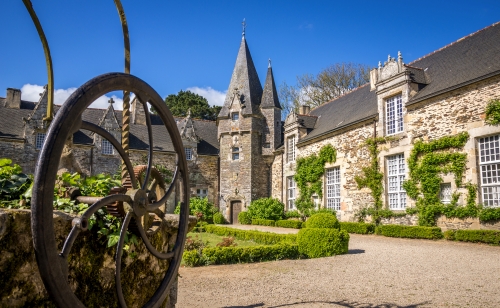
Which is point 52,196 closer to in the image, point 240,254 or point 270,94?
point 240,254

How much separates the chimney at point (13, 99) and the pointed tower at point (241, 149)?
13431 mm

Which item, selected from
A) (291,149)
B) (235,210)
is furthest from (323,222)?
(235,210)

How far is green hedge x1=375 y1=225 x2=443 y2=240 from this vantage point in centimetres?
1376

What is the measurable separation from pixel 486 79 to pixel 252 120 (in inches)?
633

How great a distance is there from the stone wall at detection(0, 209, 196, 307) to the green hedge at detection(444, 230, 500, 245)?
12352 millimetres

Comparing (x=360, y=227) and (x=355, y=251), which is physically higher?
(x=360, y=227)

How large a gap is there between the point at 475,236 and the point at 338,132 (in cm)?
926

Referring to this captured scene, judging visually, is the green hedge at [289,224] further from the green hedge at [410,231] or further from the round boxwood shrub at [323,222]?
the round boxwood shrub at [323,222]

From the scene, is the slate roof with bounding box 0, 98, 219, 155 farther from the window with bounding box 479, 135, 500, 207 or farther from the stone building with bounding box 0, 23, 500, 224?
the window with bounding box 479, 135, 500, 207

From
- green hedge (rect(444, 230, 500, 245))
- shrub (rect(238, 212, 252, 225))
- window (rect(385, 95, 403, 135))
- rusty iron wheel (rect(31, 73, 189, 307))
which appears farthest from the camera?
shrub (rect(238, 212, 252, 225))

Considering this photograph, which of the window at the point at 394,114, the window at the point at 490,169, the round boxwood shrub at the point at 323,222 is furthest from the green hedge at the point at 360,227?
the round boxwood shrub at the point at 323,222

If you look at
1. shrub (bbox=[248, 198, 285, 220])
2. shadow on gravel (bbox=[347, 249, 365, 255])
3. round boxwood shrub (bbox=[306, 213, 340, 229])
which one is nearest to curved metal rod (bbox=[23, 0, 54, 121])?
round boxwood shrub (bbox=[306, 213, 340, 229])

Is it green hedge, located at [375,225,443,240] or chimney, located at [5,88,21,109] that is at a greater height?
chimney, located at [5,88,21,109]

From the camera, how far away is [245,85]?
28547 mm
